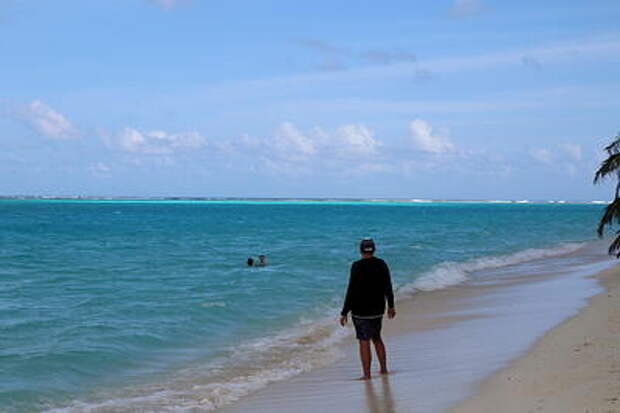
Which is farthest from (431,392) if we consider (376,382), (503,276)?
(503,276)

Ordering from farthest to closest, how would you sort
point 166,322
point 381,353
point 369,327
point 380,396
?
point 166,322 → point 381,353 → point 369,327 → point 380,396

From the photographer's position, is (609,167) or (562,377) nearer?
(562,377)

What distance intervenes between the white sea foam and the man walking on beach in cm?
1182

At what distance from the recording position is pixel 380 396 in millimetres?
8305

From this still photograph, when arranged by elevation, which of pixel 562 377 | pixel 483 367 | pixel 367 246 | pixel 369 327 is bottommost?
pixel 483 367

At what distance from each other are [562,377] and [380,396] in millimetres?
1936

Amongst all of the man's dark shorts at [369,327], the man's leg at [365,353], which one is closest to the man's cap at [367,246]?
the man's dark shorts at [369,327]

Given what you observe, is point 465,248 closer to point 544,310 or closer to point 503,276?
point 503,276

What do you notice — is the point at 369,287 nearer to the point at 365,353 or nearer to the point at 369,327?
the point at 369,327

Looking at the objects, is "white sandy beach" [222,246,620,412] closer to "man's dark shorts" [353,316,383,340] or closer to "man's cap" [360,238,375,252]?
"man's dark shorts" [353,316,383,340]

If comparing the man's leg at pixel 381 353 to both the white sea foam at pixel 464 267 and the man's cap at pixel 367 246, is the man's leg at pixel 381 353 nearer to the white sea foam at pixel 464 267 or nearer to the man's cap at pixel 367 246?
the man's cap at pixel 367 246

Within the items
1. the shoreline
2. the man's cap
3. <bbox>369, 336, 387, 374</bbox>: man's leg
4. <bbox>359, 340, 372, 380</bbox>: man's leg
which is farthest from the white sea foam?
the man's cap

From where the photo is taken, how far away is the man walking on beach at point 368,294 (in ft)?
29.7

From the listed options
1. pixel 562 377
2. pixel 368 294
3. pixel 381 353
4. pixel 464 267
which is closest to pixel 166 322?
pixel 381 353
